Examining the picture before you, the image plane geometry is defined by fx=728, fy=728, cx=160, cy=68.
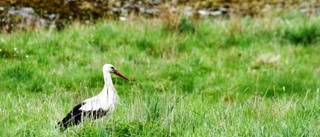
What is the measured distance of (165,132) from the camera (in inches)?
284

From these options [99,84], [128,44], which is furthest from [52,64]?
[128,44]

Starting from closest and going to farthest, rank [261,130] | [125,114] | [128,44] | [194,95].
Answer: [261,130], [125,114], [194,95], [128,44]

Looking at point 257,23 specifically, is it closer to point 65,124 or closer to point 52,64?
point 52,64

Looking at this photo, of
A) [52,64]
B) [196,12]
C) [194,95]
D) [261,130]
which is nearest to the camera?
[261,130]

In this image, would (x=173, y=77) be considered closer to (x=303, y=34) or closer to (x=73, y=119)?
(x=303, y=34)

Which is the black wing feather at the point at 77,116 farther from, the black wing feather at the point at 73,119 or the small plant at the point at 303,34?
the small plant at the point at 303,34

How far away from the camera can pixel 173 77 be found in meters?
12.8

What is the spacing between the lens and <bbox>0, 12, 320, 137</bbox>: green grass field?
743 centimetres

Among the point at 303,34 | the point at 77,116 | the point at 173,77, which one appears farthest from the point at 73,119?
the point at 303,34

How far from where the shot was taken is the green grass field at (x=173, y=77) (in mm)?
7430

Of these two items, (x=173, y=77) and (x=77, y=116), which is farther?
(x=173, y=77)

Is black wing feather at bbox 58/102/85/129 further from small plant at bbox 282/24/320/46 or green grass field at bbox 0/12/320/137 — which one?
small plant at bbox 282/24/320/46

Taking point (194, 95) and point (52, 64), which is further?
point (52, 64)

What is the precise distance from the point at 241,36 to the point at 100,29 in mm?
2949
